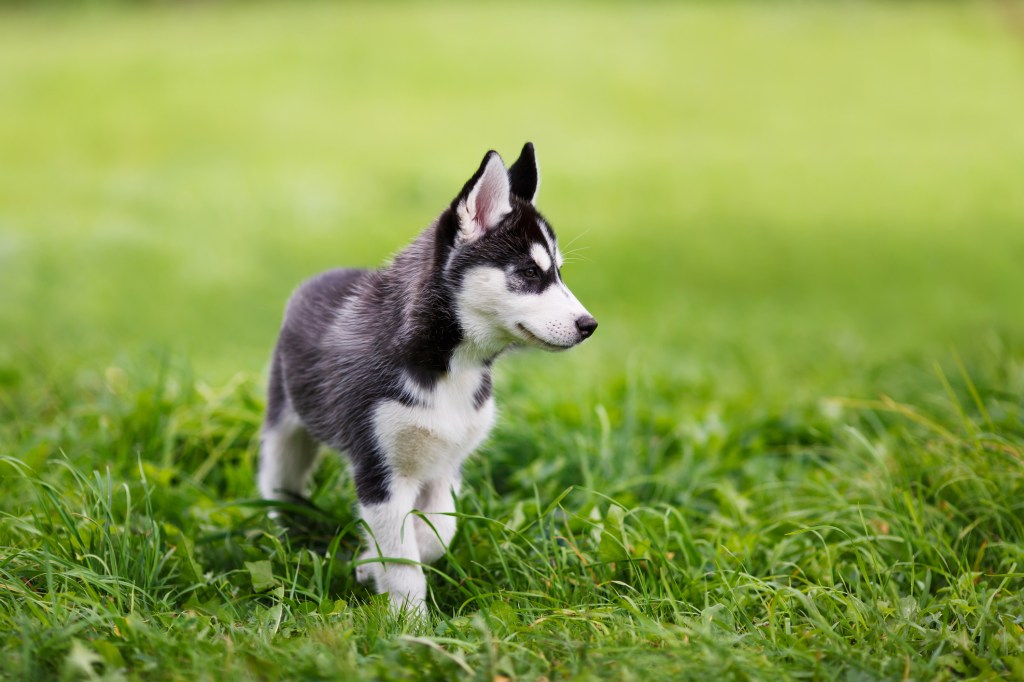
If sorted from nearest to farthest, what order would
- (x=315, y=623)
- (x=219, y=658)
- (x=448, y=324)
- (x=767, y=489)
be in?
(x=219, y=658) → (x=315, y=623) → (x=448, y=324) → (x=767, y=489)

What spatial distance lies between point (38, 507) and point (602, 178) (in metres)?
9.85

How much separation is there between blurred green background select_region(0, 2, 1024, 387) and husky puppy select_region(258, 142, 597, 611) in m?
2.05

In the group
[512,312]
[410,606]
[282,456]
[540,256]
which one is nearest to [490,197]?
[540,256]

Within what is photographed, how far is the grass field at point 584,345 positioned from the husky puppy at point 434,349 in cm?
27

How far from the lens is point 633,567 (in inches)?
155

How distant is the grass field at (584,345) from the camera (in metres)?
3.51

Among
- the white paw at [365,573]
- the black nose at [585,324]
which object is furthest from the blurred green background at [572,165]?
the black nose at [585,324]

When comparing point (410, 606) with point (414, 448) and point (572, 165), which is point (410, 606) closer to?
point (414, 448)

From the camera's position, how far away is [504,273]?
12.0 ft

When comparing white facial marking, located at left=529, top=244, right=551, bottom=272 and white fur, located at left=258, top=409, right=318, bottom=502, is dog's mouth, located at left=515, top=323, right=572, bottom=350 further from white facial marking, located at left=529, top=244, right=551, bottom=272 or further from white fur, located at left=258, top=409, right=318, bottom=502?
white fur, located at left=258, top=409, right=318, bottom=502

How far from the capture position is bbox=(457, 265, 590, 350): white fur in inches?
140

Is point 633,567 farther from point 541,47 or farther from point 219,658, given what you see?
point 541,47

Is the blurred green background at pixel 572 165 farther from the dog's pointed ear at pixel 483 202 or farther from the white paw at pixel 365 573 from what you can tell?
the dog's pointed ear at pixel 483 202

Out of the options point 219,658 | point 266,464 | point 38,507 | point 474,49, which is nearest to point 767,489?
point 266,464
